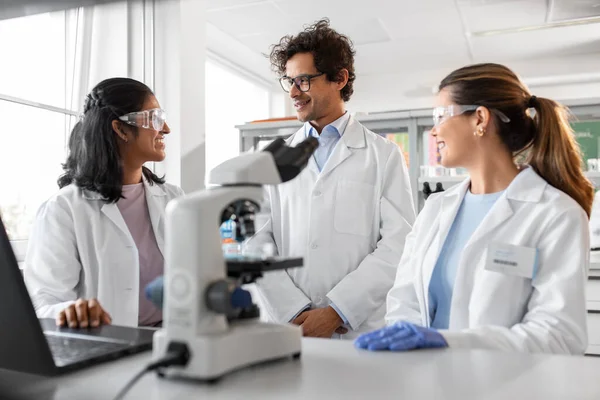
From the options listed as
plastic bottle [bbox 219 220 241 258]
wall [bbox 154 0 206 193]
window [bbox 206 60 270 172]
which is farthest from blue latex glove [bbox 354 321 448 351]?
window [bbox 206 60 270 172]

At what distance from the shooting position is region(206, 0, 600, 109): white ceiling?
4270 mm

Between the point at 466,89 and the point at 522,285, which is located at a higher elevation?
the point at 466,89

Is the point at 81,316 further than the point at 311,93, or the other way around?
the point at 311,93

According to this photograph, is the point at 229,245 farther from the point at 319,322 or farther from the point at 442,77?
the point at 442,77

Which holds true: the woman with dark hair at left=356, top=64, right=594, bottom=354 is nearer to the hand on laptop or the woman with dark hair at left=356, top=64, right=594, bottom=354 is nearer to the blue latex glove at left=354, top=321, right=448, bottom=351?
the blue latex glove at left=354, top=321, right=448, bottom=351

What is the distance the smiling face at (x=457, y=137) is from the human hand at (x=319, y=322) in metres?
0.62

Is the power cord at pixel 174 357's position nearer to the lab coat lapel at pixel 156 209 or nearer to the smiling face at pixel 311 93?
the lab coat lapel at pixel 156 209

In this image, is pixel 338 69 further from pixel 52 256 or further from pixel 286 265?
pixel 286 265

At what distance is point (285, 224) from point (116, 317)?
0.69 metres

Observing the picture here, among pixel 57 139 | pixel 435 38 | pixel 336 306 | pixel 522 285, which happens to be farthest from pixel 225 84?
pixel 522 285

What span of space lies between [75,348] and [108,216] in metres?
0.94

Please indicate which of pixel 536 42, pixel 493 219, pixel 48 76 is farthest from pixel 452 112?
pixel 536 42

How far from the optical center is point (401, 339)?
883mm

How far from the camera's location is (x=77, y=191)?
1.76 meters
